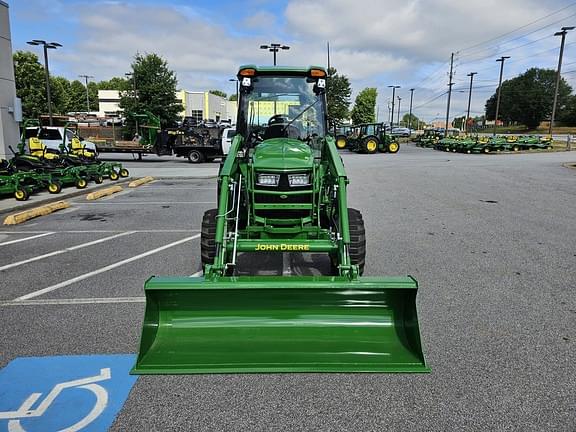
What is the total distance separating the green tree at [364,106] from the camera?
78.6 m

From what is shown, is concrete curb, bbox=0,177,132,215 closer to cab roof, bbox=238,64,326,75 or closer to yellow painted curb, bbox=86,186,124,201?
yellow painted curb, bbox=86,186,124,201

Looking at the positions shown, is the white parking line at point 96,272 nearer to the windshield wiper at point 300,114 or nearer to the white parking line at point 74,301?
the white parking line at point 74,301

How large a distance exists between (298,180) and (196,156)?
2177 cm

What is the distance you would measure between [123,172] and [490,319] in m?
16.3

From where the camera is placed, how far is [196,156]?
2592cm

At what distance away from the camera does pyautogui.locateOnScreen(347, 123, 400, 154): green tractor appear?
35.8 m

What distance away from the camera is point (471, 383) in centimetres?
340

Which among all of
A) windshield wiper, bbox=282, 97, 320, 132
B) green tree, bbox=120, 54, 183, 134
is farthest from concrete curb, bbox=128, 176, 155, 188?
green tree, bbox=120, 54, 183, 134

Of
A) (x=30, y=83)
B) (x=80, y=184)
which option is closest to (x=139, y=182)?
(x=80, y=184)

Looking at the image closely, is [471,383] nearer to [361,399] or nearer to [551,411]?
[551,411]

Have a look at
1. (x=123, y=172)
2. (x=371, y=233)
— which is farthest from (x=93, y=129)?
(x=371, y=233)

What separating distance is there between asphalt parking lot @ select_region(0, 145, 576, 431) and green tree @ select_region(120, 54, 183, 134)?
34.8 meters

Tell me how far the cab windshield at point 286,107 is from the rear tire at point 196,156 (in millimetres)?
20300

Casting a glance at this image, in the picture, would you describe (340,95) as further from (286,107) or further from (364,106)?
(286,107)
